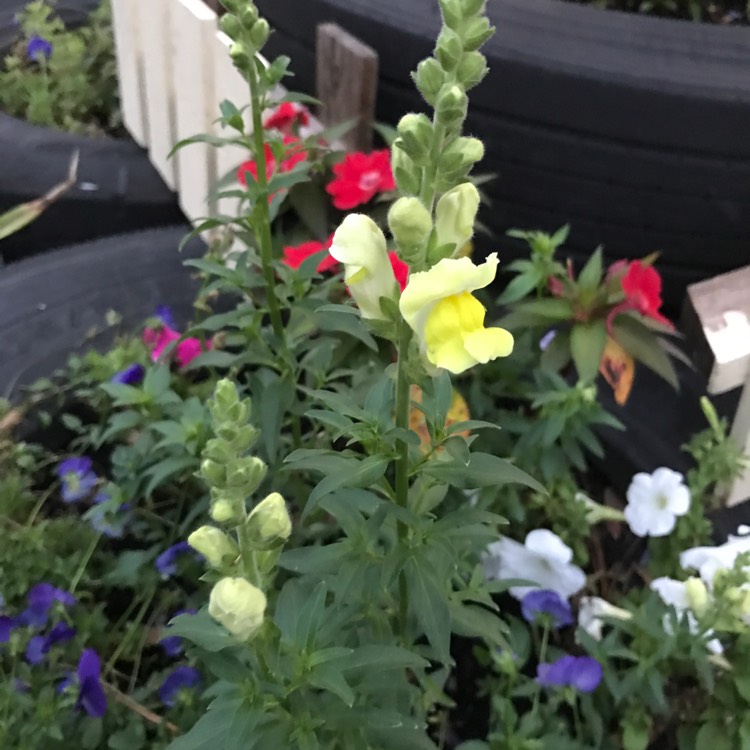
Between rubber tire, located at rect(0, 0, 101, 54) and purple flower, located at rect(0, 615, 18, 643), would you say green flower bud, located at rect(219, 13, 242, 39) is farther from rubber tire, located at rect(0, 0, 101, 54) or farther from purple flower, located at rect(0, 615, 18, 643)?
rubber tire, located at rect(0, 0, 101, 54)

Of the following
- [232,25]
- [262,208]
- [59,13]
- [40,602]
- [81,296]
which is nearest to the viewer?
[232,25]

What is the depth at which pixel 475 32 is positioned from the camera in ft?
1.64

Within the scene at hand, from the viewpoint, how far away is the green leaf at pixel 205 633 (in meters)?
0.56

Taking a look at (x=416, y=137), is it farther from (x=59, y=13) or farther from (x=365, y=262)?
(x=59, y=13)

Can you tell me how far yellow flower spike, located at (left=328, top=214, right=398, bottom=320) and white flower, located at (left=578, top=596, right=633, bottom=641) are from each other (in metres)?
0.67

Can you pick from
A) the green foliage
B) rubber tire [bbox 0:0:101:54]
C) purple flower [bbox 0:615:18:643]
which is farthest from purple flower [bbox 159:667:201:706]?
rubber tire [bbox 0:0:101:54]

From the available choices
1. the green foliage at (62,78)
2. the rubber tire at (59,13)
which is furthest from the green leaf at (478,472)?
the rubber tire at (59,13)

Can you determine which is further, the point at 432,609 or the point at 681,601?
the point at 681,601

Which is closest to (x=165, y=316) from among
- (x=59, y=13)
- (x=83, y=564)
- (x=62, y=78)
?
(x=83, y=564)

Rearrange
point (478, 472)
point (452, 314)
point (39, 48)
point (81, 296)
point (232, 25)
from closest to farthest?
point (452, 314)
point (478, 472)
point (232, 25)
point (81, 296)
point (39, 48)

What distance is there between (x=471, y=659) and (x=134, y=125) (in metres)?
1.47

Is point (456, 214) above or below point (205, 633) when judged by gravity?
above

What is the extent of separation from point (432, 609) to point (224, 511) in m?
0.21

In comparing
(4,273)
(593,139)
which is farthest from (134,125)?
(593,139)
